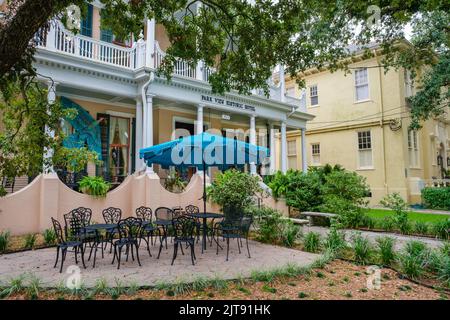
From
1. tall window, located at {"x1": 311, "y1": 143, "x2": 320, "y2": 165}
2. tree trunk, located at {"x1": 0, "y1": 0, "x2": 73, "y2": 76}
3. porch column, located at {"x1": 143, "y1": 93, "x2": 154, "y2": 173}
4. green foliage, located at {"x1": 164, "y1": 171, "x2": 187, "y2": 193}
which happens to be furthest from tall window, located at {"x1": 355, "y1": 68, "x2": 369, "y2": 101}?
tree trunk, located at {"x1": 0, "y1": 0, "x2": 73, "y2": 76}

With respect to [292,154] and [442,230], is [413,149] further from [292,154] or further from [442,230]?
[442,230]

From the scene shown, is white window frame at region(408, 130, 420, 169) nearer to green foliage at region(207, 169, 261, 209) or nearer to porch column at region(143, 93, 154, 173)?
green foliage at region(207, 169, 261, 209)

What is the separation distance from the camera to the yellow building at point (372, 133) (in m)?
18.8

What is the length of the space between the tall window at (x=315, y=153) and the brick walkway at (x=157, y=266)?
53.2ft

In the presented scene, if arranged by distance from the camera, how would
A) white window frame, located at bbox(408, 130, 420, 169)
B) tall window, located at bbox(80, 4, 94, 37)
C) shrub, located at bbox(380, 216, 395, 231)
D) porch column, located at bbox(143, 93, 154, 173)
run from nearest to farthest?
shrub, located at bbox(380, 216, 395, 231)
porch column, located at bbox(143, 93, 154, 173)
tall window, located at bbox(80, 4, 94, 37)
white window frame, located at bbox(408, 130, 420, 169)

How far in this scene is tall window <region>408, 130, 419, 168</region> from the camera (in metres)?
19.8

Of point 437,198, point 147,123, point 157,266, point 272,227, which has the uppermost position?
point 147,123

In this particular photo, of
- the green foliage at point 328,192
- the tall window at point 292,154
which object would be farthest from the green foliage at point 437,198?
the tall window at point 292,154

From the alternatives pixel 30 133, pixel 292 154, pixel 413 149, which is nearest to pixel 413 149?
pixel 413 149

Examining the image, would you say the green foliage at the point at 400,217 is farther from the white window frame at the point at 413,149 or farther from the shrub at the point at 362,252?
the white window frame at the point at 413,149

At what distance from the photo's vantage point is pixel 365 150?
66.9ft

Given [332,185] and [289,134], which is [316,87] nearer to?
[289,134]

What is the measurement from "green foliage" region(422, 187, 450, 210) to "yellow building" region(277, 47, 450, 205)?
3.27ft

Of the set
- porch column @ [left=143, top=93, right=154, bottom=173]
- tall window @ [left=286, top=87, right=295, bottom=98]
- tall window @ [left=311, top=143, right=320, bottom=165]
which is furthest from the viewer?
tall window @ [left=286, top=87, right=295, bottom=98]
